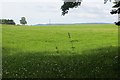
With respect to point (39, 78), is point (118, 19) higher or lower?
higher

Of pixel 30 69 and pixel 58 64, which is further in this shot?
pixel 58 64

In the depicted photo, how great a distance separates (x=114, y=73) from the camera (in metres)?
18.1

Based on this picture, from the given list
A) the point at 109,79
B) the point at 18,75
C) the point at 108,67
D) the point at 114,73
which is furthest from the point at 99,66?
the point at 18,75

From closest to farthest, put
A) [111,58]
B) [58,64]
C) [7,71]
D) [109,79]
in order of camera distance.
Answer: [109,79] → [7,71] → [58,64] → [111,58]

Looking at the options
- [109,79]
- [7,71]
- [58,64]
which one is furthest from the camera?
[58,64]

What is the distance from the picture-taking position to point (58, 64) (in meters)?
21.9

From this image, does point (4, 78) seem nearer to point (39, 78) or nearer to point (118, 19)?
point (39, 78)

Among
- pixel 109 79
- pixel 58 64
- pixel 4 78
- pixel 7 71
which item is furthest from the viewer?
pixel 58 64

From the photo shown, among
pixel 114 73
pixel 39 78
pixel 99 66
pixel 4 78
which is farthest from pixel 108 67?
pixel 4 78

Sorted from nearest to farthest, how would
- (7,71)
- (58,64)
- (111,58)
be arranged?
(7,71) < (58,64) < (111,58)

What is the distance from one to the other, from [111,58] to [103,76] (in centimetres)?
666

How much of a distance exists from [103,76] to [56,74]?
2.55 meters

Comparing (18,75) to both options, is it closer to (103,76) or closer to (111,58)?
(103,76)

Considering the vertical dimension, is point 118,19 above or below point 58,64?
above
